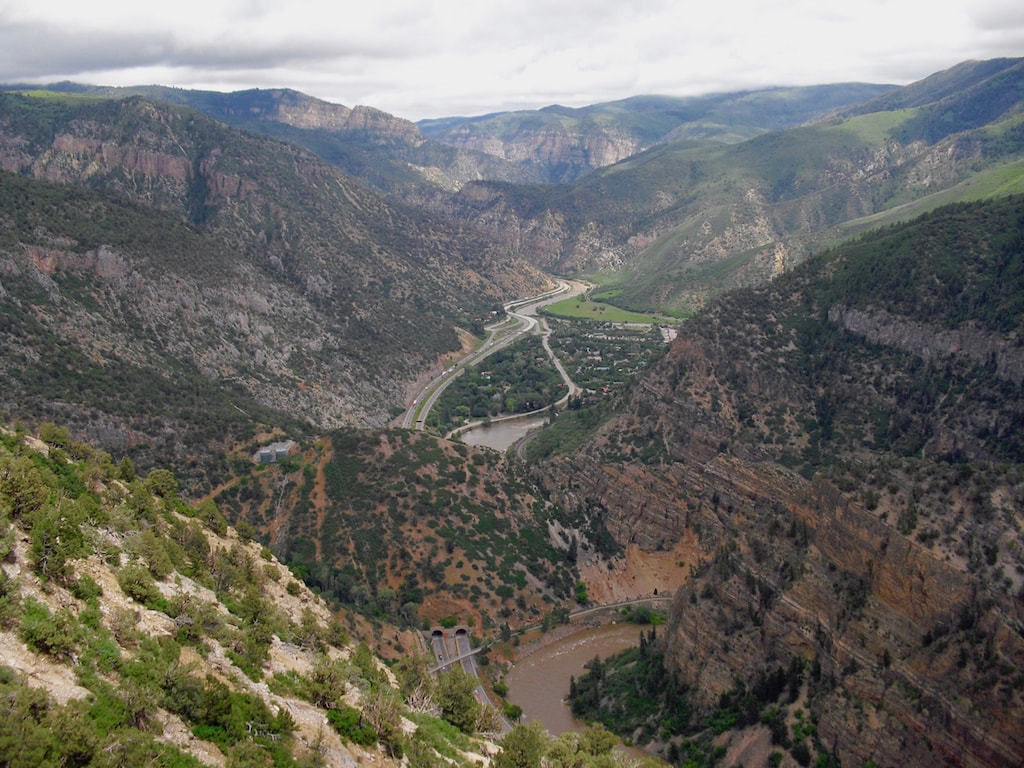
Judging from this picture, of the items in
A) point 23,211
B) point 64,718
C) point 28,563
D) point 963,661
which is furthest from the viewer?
point 23,211

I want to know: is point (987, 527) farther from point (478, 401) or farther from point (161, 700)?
point (478, 401)

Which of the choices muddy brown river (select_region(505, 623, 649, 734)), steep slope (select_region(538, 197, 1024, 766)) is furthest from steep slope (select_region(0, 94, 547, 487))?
steep slope (select_region(538, 197, 1024, 766))

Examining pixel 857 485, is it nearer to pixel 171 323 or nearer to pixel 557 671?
pixel 557 671

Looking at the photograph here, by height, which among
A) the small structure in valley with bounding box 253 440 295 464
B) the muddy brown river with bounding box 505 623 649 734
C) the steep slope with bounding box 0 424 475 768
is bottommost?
the muddy brown river with bounding box 505 623 649 734

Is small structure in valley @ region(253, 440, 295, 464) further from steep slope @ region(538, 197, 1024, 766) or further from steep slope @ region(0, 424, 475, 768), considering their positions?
steep slope @ region(0, 424, 475, 768)

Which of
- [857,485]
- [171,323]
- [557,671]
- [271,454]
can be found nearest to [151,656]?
[857,485]

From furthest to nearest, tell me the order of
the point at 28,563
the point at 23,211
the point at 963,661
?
1. the point at 23,211
2. the point at 963,661
3. the point at 28,563

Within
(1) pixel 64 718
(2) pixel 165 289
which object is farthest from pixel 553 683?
(2) pixel 165 289
